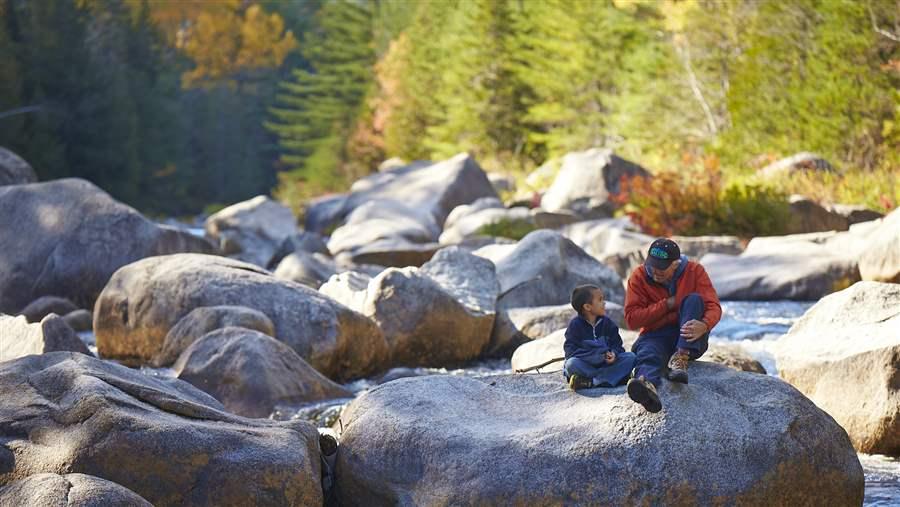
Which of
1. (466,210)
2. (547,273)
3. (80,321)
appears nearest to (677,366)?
(547,273)

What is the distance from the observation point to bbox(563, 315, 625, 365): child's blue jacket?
230 inches

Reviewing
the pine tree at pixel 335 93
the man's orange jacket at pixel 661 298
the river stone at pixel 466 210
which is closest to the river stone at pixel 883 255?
the man's orange jacket at pixel 661 298

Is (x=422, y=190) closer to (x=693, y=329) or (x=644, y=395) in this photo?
(x=693, y=329)

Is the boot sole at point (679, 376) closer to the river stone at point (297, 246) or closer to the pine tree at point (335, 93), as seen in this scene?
the river stone at point (297, 246)

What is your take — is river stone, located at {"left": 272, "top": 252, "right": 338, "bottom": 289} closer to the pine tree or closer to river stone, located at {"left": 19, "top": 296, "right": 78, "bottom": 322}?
river stone, located at {"left": 19, "top": 296, "right": 78, "bottom": 322}

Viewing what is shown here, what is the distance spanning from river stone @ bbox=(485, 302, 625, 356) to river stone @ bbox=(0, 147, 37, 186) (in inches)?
525

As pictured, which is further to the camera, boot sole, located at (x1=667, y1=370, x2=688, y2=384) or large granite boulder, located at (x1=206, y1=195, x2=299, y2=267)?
large granite boulder, located at (x1=206, y1=195, x2=299, y2=267)

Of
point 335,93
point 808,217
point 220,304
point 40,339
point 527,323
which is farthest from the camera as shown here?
point 335,93

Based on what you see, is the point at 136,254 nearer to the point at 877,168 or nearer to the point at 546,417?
the point at 546,417

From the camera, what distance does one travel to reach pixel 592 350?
19.2 feet

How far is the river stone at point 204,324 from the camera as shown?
9.55 meters

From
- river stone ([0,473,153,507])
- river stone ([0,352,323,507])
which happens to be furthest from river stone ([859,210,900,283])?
river stone ([0,473,153,507])

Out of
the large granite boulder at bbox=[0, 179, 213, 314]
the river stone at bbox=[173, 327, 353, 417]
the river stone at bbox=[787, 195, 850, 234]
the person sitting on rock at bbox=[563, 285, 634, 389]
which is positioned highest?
the person sitting on rock at bbox=[563, 285, 634, 389]

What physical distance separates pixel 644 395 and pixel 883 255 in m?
7.95
